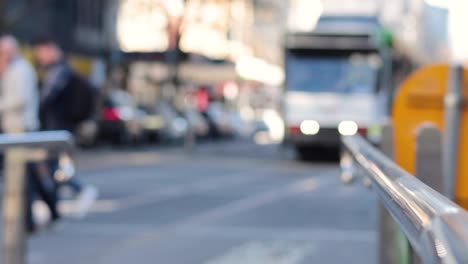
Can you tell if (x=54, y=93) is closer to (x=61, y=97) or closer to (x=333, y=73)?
(x=61, y=97)

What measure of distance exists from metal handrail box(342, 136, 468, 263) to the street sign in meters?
3.33

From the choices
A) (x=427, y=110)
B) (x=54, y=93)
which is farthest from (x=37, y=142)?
(x=54, y=93)

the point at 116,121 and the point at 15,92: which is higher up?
the point at 15,92

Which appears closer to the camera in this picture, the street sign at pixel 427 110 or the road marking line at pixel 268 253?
the street sign at pixel 427 110

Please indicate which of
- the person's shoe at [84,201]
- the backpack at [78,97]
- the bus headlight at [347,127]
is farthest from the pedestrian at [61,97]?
the bus headlight at [347,127]

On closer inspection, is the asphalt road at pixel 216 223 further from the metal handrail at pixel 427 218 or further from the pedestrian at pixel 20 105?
the metal handrail at pixel 427 218

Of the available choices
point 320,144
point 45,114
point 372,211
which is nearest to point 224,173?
point 320,144

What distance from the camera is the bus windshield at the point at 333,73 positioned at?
26.9 m

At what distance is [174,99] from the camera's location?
47.6 m

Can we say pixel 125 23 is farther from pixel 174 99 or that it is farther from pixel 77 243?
pixel 77 243

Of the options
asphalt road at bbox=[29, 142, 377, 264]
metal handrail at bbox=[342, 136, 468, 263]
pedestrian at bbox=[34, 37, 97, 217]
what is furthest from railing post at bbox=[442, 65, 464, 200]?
pedestrian at bbox=[34, 37, 97, 217]

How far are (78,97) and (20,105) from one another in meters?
1.03

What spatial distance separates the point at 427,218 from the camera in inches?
89.7

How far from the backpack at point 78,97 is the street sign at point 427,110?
519 centimetres
